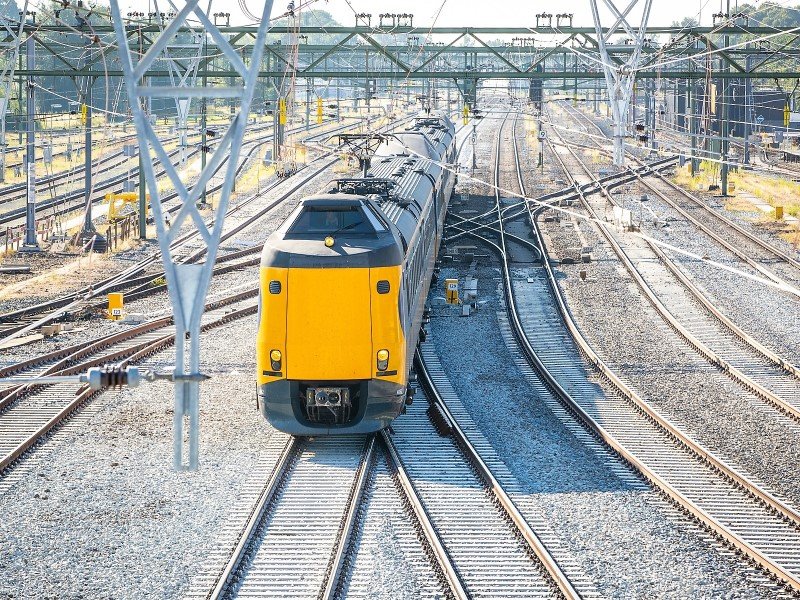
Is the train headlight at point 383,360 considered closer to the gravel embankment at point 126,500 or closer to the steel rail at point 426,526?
the steel rail at point 426,526

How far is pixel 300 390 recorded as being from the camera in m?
15.1

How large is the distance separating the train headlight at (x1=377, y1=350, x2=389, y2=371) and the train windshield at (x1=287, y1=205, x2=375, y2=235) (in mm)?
1614

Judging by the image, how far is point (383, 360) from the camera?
15.1m

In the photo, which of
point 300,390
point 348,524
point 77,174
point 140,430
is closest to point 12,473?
point 140,430

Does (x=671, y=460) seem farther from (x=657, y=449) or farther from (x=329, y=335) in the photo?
(x=329, y=335)

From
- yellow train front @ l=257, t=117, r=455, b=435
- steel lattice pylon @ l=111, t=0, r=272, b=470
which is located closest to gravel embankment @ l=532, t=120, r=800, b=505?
yellow train front @ l=257, t=117, r=455, b=435

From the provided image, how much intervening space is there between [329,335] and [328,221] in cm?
158

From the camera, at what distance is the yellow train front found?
14.9 metres

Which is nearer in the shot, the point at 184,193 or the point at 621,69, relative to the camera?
the point at 184,193

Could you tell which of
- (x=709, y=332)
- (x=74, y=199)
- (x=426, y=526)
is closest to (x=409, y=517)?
(x=426, y=526)

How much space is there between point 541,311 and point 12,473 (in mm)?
13356

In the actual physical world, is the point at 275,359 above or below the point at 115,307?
above

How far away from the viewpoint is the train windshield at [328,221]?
1552cm

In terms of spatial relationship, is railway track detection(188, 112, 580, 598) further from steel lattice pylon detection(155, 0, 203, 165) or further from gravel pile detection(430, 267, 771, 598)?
steel lattice pylon detection(155, 0, 203, 165)
